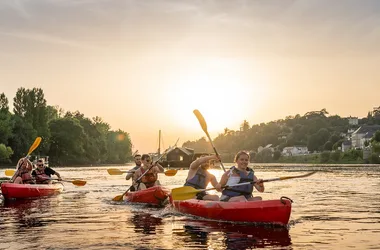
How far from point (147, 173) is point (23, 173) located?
21.3 ft

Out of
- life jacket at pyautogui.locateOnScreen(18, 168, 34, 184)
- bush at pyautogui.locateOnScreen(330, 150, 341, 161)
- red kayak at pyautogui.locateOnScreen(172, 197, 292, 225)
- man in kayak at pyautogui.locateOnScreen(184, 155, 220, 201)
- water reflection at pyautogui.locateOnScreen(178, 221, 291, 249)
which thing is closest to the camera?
water reflection at pyautogui.locateOnScreen(178, 221, 291, 249)

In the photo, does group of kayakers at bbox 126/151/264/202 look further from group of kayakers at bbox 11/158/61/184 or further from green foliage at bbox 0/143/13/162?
green foliage at bbox 0/143/13/162

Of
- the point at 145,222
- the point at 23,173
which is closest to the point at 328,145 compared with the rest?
the point at 23,173

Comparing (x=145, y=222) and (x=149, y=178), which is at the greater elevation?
(x=149, y=178)

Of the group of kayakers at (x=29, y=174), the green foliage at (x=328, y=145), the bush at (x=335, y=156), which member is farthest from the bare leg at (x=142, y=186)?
the green foliage at (x=328, y=145)

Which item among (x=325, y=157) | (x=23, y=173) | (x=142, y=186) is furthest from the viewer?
(x=325, y=157)

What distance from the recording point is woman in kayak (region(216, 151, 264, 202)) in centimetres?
1301

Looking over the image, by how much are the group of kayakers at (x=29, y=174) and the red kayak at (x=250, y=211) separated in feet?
36.5

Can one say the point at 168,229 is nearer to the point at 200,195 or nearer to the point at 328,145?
the point at 200,195

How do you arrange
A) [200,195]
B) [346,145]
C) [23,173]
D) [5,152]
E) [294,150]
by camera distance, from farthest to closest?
[294,150]
[346,145]
[5,152]
[23,173]
[200,195]

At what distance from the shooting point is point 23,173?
2323cm

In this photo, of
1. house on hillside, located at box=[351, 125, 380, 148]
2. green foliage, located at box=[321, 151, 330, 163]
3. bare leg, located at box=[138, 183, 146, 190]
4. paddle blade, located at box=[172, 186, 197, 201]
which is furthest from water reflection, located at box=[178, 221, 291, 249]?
house on hillside, located at box=[351, 125, 380, 148]

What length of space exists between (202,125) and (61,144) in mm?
94758

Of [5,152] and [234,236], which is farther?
[5,152]
